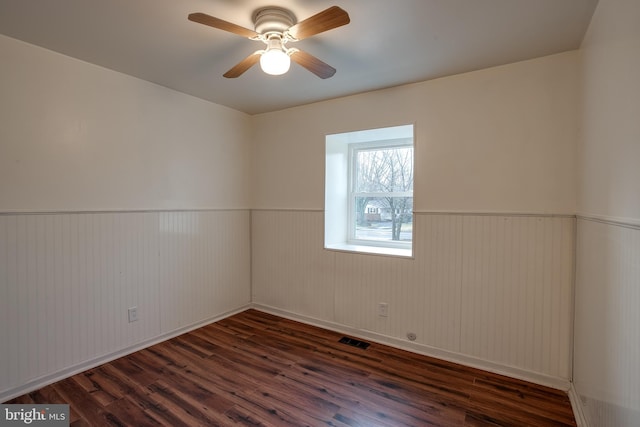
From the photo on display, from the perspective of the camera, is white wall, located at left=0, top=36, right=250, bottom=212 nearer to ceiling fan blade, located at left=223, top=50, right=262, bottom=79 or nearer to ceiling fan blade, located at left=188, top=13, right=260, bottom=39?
ceiling fan blade, located at left=223, top=50, right=262, bottom=79

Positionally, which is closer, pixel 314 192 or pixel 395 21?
pixel 395 21

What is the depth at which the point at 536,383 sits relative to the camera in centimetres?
225

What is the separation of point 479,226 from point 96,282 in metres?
3.12

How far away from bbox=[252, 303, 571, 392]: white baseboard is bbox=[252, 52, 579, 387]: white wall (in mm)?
11

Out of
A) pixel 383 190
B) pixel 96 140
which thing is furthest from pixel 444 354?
pixel 96 140

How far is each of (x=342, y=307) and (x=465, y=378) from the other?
4.10 feet

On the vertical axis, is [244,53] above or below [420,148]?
above

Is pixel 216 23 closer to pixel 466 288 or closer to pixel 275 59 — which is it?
pixel 275 59

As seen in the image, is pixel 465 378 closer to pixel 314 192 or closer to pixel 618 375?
pixel 618 375

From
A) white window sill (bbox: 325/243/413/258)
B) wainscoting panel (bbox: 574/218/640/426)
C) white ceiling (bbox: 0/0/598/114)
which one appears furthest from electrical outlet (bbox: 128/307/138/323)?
wainscoting panel (bbox: 574/218/640/426)

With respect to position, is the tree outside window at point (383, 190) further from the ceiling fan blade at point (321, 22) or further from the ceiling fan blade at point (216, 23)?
the ceiling fan blade at point (216, 23)

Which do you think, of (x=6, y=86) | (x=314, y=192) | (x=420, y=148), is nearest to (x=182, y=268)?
(x=314, y=192)

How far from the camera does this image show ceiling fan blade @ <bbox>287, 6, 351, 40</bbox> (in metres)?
1.45

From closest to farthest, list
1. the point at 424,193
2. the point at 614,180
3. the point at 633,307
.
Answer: the point at 633,307
the point at 614,180
the point at 424,193
